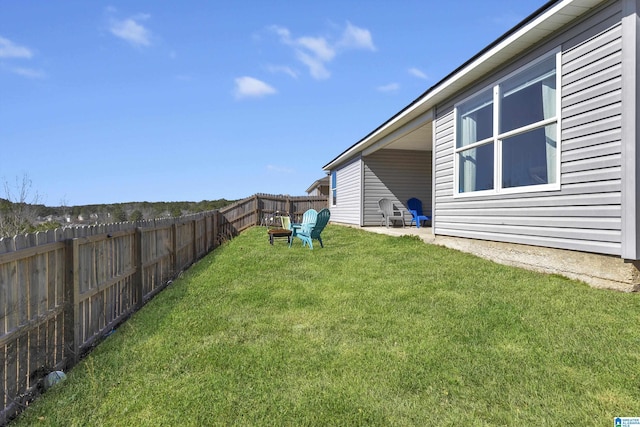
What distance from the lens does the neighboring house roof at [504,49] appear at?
4.17m

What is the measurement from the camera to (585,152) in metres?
4.15

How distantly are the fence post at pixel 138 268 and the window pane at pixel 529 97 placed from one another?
18.3ft

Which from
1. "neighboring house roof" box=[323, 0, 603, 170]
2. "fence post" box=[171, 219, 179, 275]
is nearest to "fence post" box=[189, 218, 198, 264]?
"fence post" box=[171, 219, 179, 275]

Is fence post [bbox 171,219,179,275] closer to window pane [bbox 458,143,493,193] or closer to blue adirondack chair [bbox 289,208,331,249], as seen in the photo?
blue adirondack chair [bbox 289,208,331,249]

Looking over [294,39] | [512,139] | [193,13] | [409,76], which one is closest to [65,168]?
[193,13]

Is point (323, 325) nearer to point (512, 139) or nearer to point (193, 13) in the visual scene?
point (512, 139)

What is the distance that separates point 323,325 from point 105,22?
8.20m

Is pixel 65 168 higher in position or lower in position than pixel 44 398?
higher

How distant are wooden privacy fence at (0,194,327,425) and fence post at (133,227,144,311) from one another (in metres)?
0.01

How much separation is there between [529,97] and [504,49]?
0.79 meters

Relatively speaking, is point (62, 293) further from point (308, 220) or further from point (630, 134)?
point (308, 220)

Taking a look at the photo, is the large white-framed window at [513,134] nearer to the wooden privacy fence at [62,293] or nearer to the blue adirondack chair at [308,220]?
the blue adirondack chair at [308,220]

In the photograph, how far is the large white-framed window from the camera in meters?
4.71

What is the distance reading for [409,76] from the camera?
11.0 metres
